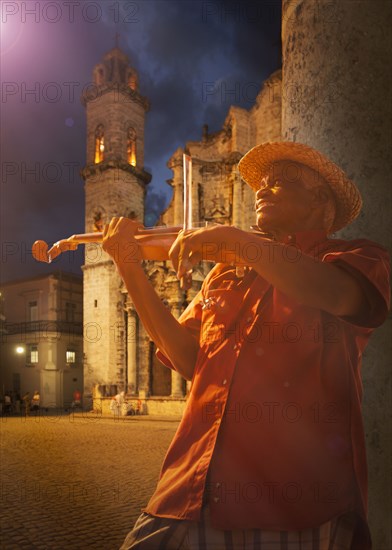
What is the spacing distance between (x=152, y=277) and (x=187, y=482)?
2591 centimetres

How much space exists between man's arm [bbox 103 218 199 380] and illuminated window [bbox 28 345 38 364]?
124 feet

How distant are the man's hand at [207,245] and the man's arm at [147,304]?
336 mm

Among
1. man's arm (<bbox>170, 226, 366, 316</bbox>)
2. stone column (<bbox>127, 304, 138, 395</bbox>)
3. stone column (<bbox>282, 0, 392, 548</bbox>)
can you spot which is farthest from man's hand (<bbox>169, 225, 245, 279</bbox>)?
stone column (<bbox>127, 304, 138, 395</bbox>)

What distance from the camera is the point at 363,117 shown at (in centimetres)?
222

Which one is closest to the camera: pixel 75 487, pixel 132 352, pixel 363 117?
pixel 363 117

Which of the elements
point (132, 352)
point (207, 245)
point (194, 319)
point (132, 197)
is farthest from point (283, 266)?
point (132, 197)

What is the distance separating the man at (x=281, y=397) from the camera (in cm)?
135

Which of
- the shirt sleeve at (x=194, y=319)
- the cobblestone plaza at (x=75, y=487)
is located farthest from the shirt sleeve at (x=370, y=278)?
the cobblestone plaza at (x=75, y=487)

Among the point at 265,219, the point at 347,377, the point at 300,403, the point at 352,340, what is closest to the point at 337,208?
the point at 265,219

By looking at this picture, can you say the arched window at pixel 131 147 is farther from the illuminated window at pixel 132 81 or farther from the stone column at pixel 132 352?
the stone column at pixel 132 352

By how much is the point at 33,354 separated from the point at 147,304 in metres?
38.6

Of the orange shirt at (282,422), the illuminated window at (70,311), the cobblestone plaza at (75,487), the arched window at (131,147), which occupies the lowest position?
the cobblestone plaza at (75,487)

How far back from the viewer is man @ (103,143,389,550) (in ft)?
4.44

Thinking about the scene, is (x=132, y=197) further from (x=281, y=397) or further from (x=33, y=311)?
(x=281, y=397)
